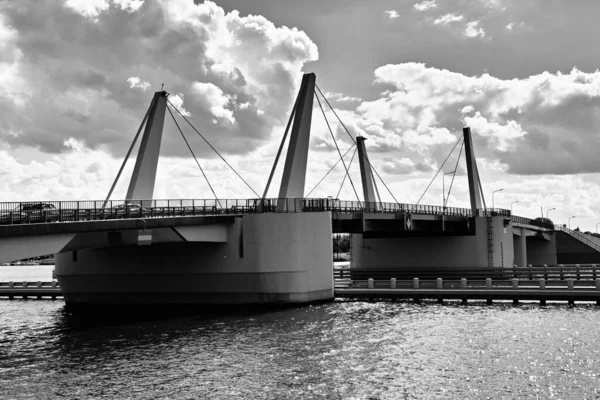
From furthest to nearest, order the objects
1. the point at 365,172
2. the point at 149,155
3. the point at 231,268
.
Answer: the point at 365,172, the point at 149,155, the point at 231,268

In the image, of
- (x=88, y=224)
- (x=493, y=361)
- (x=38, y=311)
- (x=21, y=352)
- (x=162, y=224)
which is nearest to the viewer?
(x=493, y=361)

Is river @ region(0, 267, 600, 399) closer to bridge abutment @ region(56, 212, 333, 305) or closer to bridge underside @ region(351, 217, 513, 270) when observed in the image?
bridge abutment @ region(56, 212, 333, 305)

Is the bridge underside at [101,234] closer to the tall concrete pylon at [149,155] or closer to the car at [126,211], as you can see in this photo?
the car at [126,211]

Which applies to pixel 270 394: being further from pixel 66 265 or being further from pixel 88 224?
pixel 66 265

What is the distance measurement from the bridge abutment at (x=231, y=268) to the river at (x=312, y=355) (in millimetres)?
4988

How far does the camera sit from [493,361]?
3192 centimetres

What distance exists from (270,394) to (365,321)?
19835 millimetres

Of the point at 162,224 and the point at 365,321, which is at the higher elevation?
the point at 162,224

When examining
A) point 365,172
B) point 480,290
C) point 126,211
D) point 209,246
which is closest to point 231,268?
point 209,246

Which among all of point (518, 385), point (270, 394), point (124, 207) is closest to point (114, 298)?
point (124, 207)

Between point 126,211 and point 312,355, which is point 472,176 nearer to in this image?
point 126,211

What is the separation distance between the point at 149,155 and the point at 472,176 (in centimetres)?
5136

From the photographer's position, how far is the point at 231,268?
57.1 meters

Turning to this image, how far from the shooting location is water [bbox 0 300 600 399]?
2708cm
